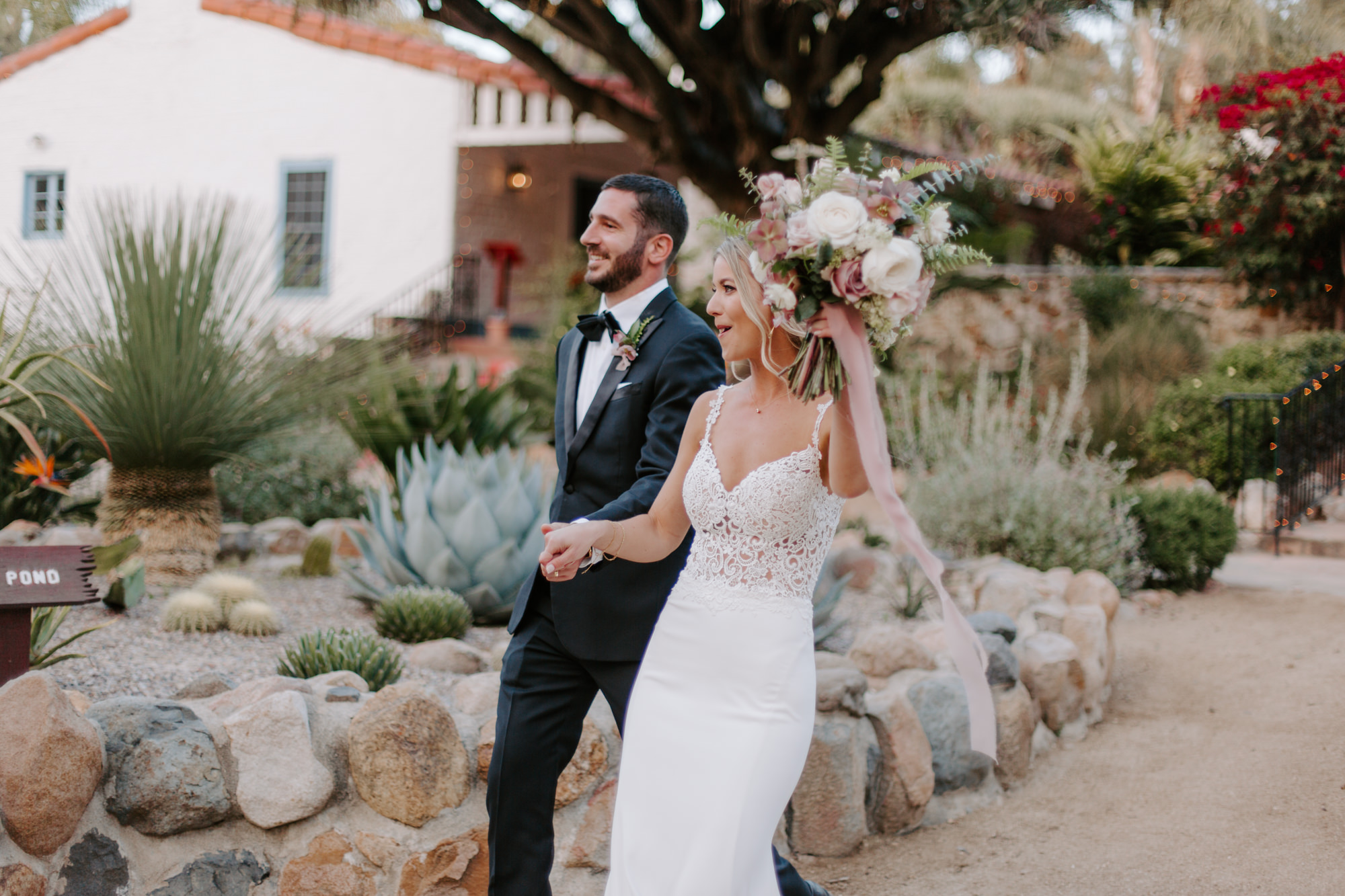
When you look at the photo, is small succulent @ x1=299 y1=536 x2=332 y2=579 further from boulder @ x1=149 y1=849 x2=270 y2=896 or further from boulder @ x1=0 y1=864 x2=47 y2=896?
boulder @ x1=0 y1=864 x2=47 y2=896

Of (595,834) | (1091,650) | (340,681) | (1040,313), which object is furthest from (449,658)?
(1040,313)

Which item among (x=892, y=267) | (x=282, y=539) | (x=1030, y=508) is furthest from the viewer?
(x=1030, y=508)

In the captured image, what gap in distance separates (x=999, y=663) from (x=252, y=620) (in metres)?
2.94

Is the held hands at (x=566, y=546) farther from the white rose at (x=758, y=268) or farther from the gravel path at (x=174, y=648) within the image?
the gravel path at (x=174, y=648)

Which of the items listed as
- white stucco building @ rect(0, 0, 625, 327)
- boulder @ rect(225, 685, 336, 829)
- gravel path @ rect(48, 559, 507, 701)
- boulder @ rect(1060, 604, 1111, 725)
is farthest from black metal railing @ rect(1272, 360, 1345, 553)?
white stucco building @ rect(0, 0, 625, 327)

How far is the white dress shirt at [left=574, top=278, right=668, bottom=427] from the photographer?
9.36 ft

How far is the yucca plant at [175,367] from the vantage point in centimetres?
473

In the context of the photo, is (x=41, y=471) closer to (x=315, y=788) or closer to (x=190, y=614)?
(x=190, y=614)

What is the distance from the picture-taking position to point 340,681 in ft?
11.5

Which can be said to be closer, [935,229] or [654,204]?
[935,229]

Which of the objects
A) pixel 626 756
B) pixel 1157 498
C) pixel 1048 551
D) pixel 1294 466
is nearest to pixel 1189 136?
pixel 1294 466

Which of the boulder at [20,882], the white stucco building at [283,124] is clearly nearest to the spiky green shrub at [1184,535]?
the boulder at [20,882]

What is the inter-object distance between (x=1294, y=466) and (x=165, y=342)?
26.4 ft

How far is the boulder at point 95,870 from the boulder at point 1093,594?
13.8 ft
